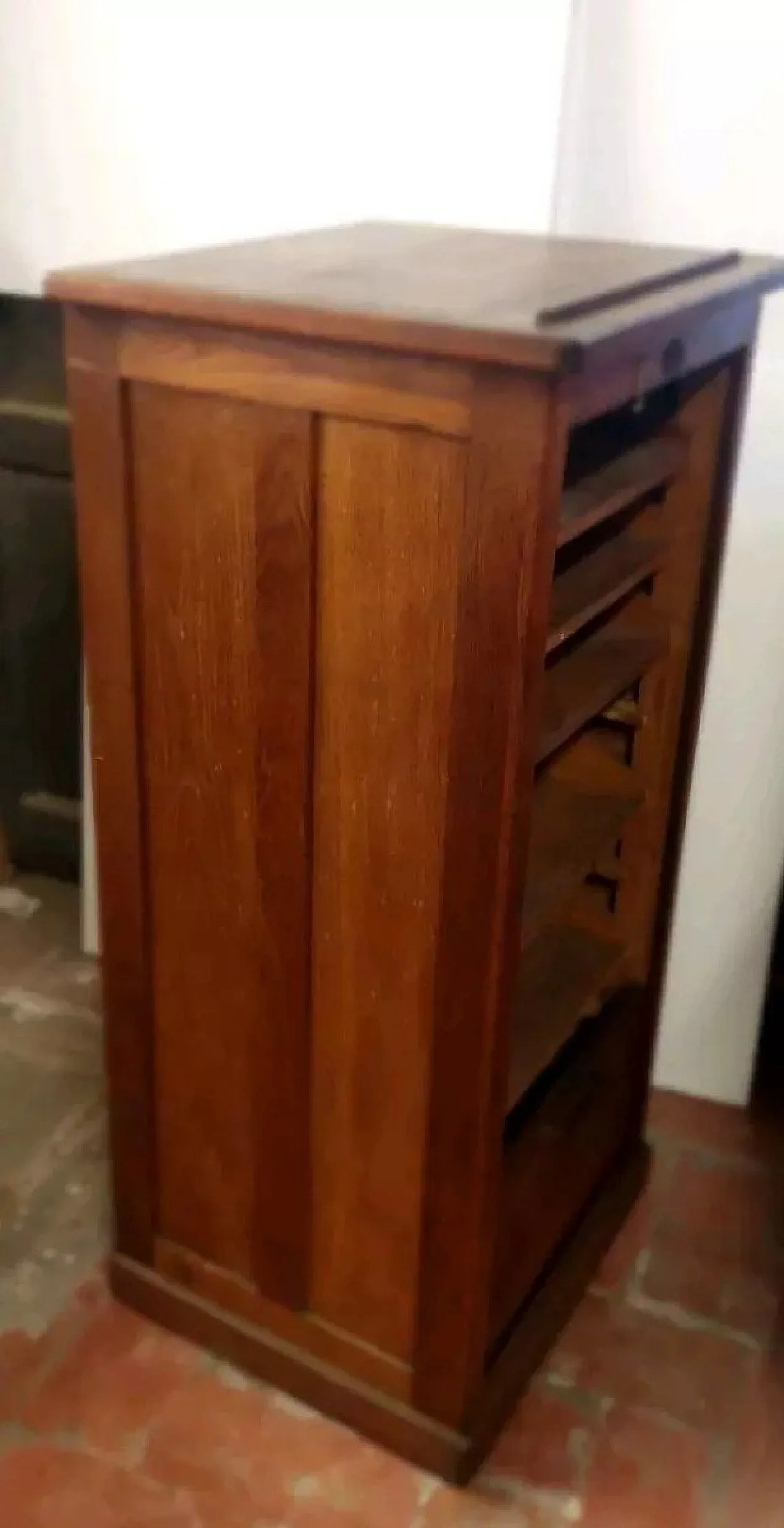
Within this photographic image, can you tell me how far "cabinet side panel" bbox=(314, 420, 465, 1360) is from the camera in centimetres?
124

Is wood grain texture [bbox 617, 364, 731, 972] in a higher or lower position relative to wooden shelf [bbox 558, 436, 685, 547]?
lower

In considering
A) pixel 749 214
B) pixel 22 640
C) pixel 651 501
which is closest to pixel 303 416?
pixel 651 501

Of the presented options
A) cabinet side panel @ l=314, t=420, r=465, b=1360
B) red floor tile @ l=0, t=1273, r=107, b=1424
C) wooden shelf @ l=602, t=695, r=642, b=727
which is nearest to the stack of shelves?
wooden shelf @ l=602, t=695, r=642, b=727

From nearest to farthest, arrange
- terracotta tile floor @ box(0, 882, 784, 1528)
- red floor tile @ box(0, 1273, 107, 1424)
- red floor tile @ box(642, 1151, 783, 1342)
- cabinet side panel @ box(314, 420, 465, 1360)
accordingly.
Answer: cabinet side panel @ box(314, 420, 465, 1360)
terracotta tile floor @ box(0, 882, 784, 1528)
red floor tile @ box(0, 1273, 107, 1424)
red floor tile @ box(642, 1151, 783, 1342)

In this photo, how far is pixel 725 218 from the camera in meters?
1.80

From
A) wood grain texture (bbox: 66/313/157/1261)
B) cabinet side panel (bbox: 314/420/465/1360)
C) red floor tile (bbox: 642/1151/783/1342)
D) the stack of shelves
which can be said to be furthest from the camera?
red floor tile (bbox: 642/1151/783/1342)

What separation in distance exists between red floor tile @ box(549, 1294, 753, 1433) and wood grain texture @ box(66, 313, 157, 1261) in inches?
21.8

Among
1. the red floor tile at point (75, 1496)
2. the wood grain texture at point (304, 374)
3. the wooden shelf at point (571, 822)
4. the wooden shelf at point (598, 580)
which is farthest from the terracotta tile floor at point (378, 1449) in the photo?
the wood grain texture at point (304, 374)

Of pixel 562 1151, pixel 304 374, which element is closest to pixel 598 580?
pixel 304 374

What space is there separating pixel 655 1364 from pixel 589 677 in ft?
2.87

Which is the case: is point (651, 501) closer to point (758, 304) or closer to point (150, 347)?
point (758, 304)

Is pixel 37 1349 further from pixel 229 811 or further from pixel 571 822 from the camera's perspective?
pixel 571 822

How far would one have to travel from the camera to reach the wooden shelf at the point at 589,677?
4.66 feet

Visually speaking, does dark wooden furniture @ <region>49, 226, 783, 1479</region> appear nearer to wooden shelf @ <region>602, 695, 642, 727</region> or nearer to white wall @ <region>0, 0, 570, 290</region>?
wooden shelf @ <region>602, 695, 642, 727</region>
